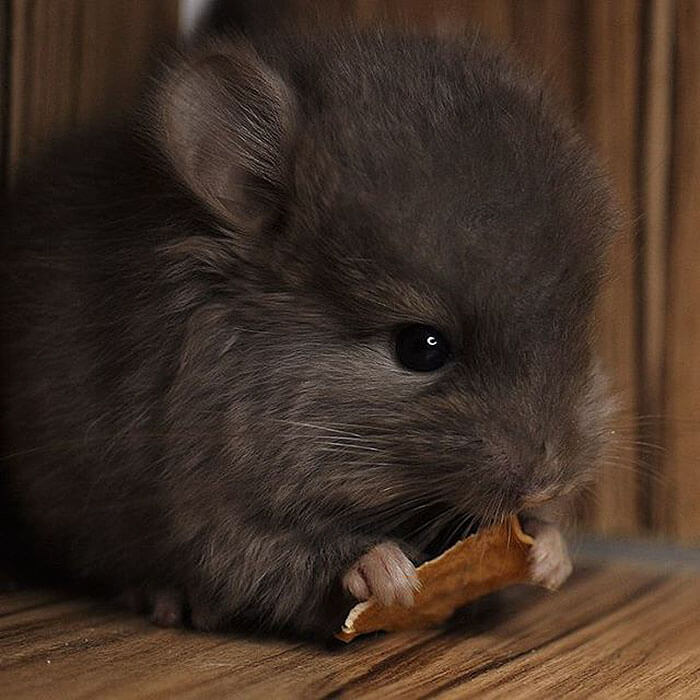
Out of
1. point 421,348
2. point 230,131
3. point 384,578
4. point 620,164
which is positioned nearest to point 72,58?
point 230,131

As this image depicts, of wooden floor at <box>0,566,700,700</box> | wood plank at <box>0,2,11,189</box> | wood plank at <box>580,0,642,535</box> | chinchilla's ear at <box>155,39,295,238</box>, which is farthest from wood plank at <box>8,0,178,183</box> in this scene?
wooden floor at <box>0,566,700,700</box>

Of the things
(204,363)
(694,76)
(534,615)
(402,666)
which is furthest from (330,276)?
(694,76)

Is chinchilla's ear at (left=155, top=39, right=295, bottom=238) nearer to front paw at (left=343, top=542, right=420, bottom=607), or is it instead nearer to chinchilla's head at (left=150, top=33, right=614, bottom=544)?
chinchilla's head at (left=150, top=33, right=614, bottom=544)

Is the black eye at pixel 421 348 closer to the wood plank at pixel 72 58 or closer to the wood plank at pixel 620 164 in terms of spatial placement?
the wood plank at pixel 620 164

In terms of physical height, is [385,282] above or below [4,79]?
below

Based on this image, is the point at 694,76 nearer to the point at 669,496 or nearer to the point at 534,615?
the point at 669,496

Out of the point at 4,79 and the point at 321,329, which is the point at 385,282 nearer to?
the point at 321,329
